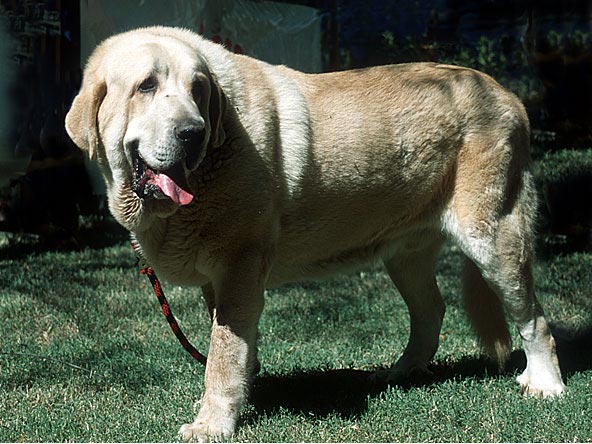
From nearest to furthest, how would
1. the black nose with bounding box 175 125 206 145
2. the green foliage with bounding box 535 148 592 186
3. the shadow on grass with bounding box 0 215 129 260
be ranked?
A: the black nose with bounding box 175 125 206 145 < the shadow on grass with bounding box 0 215 129 260 < the green foliage with bounding box 535 148 592 186

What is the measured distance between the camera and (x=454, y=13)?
9.52 m

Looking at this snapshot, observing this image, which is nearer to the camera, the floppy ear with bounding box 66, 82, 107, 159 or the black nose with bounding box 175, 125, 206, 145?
the black nose with bounding box 175, 125, 206, 145

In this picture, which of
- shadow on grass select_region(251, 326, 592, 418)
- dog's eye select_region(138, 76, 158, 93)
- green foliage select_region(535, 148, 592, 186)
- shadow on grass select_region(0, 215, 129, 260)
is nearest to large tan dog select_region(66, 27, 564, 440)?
dog's eye select_region(138, 76, 158, 93)

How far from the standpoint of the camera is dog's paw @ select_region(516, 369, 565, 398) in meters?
4.26

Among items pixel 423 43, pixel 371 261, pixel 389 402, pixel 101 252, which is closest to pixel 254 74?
pixel 371 261

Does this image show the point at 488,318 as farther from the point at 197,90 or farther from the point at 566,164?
the point at 566,164

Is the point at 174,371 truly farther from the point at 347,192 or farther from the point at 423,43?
the point at 423,43

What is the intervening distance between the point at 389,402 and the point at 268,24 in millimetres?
6633

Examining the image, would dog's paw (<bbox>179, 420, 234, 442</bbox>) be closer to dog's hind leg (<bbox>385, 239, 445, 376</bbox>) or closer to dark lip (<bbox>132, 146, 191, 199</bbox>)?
dark lip (<bbox>132, 146, 191, 199</bbox>)

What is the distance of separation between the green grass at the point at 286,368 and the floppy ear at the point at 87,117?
123 centimetres

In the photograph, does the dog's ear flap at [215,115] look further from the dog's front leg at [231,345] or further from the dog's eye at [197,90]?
the dog's front leg at [231,345]

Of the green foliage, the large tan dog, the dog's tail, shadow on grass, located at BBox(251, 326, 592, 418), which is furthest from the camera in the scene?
the green foliage

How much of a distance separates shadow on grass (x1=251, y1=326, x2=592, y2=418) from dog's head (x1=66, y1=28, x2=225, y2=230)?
1.19 meters

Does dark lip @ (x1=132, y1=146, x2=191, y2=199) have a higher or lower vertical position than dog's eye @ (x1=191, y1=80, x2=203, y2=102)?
lower
